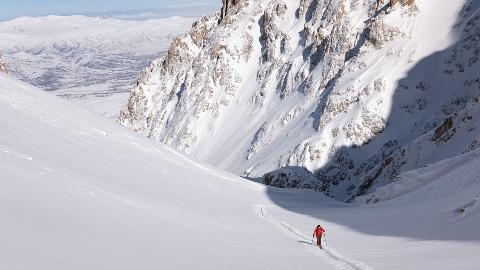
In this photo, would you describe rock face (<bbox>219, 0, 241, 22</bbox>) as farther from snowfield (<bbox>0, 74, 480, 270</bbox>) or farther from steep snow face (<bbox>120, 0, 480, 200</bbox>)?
snowfield (<bbox>0, 74, 480, 270</bbox>)

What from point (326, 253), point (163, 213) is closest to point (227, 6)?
point (163, 213)

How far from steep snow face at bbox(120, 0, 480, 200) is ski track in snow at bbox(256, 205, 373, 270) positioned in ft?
102

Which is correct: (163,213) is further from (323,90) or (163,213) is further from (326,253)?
(323,90)

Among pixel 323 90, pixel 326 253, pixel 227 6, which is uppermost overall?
pixel 227 6

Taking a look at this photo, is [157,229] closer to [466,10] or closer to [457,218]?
[457,218]

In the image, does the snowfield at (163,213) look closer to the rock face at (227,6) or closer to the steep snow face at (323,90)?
the steep snow face at (323,90)

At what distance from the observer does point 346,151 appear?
359 ft

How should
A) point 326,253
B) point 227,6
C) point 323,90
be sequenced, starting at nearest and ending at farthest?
point 326,253, point 323,90, point 227,6

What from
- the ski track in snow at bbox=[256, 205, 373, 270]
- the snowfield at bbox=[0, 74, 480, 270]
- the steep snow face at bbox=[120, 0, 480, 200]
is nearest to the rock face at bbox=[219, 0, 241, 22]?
the steep snow face at bbox=[120, 0, 480, 200]

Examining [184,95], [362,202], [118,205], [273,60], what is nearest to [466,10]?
[273,60]

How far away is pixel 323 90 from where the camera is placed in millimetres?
130625

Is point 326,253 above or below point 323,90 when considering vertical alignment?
below

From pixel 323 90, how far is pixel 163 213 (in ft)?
355

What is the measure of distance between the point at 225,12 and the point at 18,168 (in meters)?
163
